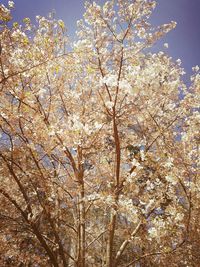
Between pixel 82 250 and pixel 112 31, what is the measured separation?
5578mm

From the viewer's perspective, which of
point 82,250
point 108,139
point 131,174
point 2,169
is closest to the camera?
point 82,250

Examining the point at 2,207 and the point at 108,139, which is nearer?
the point at 2,207

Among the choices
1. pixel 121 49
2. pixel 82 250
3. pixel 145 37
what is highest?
pixel 145 37

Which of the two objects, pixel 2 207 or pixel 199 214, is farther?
pixel 199 214

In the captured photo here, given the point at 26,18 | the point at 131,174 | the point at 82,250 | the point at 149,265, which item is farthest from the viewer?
the point at 149,265

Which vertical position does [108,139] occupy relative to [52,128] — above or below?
above

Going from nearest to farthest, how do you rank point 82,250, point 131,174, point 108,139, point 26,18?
1. point 26,18
2. point 82,250
3. point 131,174
4. point 108,139

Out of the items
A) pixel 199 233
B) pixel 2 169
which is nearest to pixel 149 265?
pixel 199 233

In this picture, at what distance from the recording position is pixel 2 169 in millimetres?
8391

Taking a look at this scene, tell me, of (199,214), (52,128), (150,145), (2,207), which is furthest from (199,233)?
(2,207)

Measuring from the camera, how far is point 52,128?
277 inches

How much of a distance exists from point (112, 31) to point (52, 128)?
2.93 metres

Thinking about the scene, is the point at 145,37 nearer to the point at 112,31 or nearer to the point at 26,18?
the point at 112,31

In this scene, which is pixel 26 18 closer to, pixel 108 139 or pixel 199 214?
pixel 108 139
